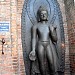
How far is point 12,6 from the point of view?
593cm

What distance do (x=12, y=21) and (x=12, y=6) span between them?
341mm

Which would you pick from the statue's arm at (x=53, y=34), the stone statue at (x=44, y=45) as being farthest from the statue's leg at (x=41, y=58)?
the statue's arm at (x=53, y=34)

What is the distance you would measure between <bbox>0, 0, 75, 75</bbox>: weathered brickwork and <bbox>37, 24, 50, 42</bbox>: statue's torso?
20.6 inches

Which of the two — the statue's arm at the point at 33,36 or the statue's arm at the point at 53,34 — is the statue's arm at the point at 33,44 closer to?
the statue's arm at the point at 33,36

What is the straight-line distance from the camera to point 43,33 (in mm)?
6066

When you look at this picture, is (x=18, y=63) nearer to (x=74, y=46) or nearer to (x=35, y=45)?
(x=35, y=45)

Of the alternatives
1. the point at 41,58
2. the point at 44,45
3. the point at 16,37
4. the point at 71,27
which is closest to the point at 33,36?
the point at 44,45

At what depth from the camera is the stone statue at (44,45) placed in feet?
19.6

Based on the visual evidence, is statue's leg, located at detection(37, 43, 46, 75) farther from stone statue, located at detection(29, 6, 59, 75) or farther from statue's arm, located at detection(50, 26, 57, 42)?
statue's arm, located at detection(50, 26, 57, 42)

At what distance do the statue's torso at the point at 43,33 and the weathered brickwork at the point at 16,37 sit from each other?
52 cm

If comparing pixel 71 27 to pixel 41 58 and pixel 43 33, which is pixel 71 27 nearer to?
pixel 43 33

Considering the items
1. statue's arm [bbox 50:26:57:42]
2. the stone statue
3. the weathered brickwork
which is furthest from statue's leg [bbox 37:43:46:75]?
the weathered brickwork

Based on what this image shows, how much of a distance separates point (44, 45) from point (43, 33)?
27 centimetres

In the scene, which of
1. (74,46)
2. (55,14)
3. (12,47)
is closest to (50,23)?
(55,14)
